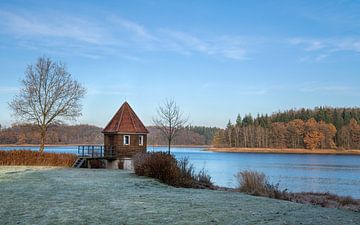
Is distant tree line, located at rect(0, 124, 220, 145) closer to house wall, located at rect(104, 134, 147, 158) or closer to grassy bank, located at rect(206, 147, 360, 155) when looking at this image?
house wall, located at rect(104, 134, 147, 158)

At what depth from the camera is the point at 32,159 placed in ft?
111

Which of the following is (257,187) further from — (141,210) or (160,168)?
(141,210)

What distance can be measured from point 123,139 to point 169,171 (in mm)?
16935

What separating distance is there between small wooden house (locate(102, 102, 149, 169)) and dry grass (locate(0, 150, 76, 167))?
3677 millimetres

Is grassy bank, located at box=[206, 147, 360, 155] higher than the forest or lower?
lower

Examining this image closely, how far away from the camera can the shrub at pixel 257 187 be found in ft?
55.5

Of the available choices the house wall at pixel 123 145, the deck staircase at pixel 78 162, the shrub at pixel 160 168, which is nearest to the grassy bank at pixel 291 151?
the house wall at pixel 123 145

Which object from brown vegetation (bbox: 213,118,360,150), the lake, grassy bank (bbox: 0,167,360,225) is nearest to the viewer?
grassy bank (bbox: 0,167,360,225)

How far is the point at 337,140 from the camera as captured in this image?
118m

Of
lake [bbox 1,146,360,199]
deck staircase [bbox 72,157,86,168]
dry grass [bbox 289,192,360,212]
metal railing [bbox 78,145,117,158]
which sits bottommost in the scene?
lake [bbox 1,146,360,199]

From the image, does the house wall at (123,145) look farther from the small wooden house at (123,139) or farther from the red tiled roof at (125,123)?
the red tiled roof at (125,123)

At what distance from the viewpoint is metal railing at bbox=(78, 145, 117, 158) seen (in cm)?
3600

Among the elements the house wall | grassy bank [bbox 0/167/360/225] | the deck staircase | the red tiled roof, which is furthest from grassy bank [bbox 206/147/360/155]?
grassy bank [bbox 0/167/360/225]

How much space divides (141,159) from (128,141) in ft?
41.7
